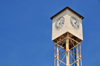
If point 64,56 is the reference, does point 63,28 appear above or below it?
above

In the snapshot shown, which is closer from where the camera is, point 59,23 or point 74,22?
point 74,22

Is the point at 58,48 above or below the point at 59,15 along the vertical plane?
below

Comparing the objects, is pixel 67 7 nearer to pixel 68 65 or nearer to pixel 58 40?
pixel 58 40

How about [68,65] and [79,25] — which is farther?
[79,25]

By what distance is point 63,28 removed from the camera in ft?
168

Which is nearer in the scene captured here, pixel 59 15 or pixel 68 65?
pixel 68 65

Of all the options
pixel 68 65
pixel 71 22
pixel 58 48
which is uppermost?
pixel 71 22

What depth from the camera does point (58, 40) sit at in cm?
5206

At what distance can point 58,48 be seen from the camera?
52.1 metres

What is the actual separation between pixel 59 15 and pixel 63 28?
10.2ft

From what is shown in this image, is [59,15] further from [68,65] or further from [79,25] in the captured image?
[68,65]

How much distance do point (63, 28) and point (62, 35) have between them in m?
1.06

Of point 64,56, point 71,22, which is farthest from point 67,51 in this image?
point 71,22

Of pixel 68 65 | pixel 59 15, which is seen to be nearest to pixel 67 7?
pixel 59 15
